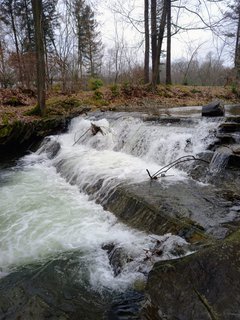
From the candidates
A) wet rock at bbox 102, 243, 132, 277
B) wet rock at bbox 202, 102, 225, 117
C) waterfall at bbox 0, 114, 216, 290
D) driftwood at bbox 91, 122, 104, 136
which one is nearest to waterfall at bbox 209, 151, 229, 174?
waterfall at bbox 0, 114, 216, 290

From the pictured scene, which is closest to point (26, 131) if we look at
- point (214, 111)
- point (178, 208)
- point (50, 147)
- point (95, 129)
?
point (50, 147)

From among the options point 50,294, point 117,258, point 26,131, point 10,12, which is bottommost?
point 50,294

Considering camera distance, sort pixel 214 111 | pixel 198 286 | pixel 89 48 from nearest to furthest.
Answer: pixel 198 286 → pixel 214 111 → pixel 89 48

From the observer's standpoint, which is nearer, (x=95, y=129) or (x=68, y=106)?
(x=95, y=129)

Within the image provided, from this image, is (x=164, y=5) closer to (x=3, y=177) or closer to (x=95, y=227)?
(x=3, y=177)

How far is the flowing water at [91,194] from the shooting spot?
4.06 m

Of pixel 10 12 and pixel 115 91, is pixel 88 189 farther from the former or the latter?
pixel 10 12

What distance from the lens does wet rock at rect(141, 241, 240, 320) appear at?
2.52m

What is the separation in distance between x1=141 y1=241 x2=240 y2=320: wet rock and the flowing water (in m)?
0.75

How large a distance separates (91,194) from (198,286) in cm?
402

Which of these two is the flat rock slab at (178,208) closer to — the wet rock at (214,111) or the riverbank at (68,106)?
the wet rock at (214,111)

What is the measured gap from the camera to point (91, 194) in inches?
255

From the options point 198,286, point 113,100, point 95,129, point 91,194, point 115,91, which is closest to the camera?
point 198,286

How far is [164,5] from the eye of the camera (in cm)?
1355
